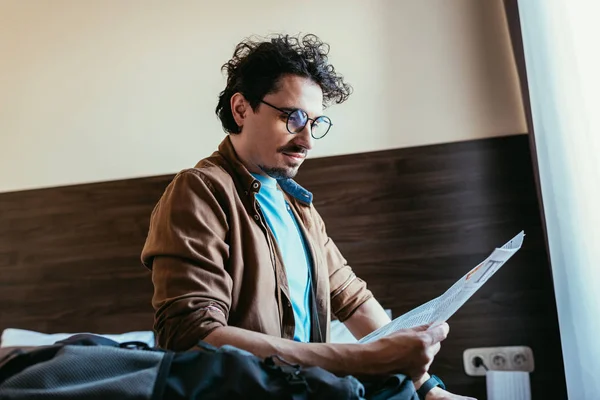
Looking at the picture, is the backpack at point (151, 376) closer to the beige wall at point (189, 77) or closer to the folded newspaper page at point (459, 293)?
the folded newspaper page at point (459, 293)

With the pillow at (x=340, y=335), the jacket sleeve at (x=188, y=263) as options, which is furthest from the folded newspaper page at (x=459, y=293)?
the pillow at (x=340, y=335)

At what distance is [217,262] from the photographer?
3.33ft

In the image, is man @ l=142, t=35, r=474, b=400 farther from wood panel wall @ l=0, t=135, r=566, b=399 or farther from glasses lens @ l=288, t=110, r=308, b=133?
wood panel wall @ l=0, t=135, r=566, b=399

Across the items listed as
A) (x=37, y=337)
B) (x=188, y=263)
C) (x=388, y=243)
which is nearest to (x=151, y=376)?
(x=188, y=263)

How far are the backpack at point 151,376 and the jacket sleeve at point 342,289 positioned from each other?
2.15ft

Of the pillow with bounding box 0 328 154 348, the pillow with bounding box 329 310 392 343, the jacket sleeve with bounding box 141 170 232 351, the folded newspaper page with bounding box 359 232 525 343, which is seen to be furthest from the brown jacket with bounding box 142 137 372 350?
the pillow with bounding box 0 328 154 348

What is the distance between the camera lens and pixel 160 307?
95cm

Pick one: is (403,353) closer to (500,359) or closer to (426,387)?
(426,387)

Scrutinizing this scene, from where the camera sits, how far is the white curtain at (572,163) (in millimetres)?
1472

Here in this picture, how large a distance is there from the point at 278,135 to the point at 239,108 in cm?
14

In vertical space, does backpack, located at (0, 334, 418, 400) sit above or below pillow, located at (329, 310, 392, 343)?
above

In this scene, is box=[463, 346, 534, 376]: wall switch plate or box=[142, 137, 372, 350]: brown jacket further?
box=[463, 346, 534, 376]: wall switch plate

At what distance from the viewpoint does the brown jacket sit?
939 mm

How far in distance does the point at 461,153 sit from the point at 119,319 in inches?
56.2
